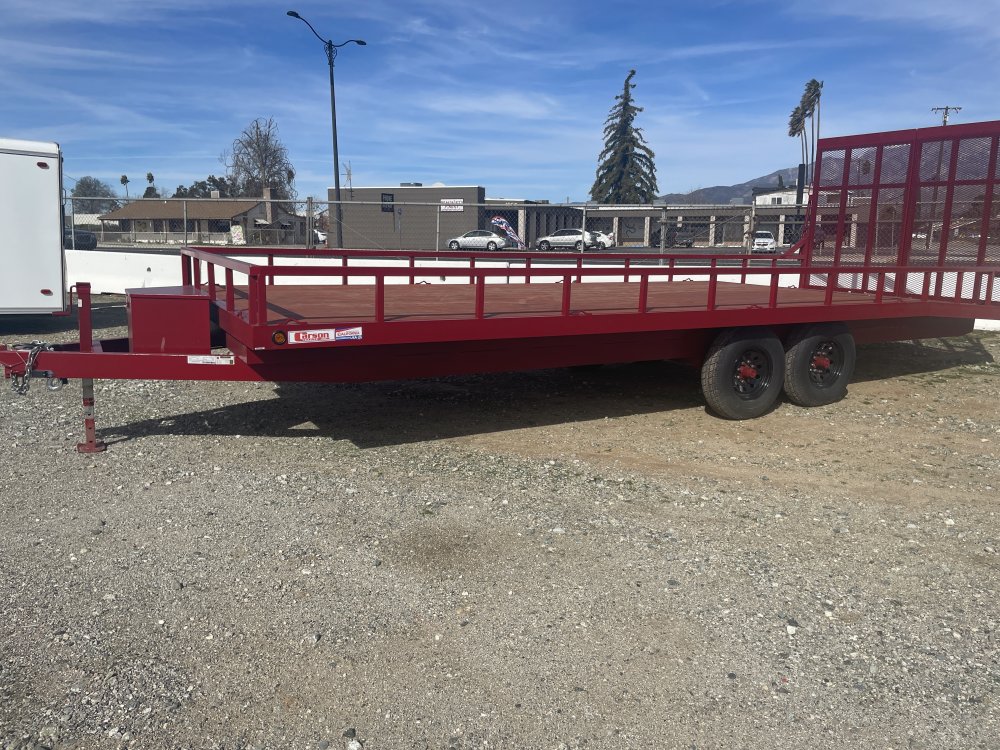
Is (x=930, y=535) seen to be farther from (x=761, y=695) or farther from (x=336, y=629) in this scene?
(x=336, y=629)

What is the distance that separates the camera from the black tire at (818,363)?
24.9 ft

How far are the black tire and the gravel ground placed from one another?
20.4 inches

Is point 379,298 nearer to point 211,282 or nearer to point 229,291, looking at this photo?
point 229,291

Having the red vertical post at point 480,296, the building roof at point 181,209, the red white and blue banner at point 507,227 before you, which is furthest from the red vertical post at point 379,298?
the red white and blue banner at point 507,227

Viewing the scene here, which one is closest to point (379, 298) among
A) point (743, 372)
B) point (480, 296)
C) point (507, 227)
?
point (480, 296)

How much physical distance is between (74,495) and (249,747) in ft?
9.97

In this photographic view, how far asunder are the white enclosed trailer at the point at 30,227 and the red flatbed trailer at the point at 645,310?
289 centimetres

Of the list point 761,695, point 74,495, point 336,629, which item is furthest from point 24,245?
point 761,695

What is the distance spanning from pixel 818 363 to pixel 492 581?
200 inches

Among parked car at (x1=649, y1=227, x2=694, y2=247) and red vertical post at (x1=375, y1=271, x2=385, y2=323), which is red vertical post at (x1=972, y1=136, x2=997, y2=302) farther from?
red vertical post at (x1=375, y1=271, x2=385, y2=323)

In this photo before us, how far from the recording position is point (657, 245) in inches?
661

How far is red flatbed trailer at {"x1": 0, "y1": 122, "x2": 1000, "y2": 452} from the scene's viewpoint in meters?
5.58

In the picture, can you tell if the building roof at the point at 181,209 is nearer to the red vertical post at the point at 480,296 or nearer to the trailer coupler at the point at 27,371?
the trailer coupler at the point at 27,371

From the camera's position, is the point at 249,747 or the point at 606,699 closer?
the point at 249,747
